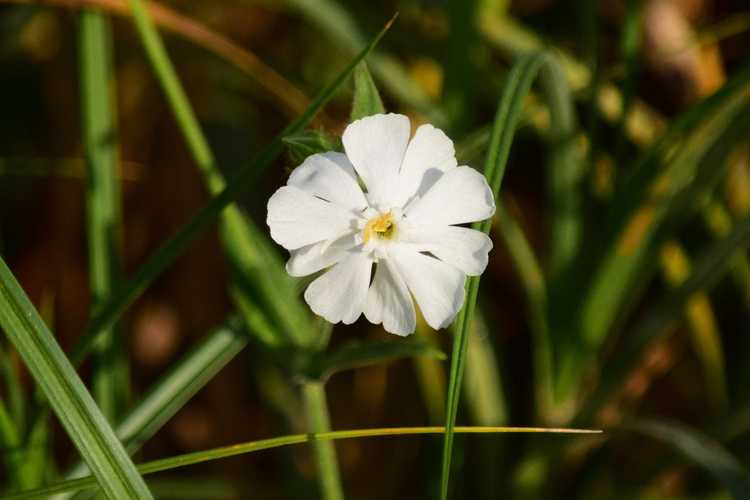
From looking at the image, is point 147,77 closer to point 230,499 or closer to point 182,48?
point 182,48

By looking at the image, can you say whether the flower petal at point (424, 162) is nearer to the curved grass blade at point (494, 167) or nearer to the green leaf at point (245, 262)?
the curved grass blade at point (494, 167)

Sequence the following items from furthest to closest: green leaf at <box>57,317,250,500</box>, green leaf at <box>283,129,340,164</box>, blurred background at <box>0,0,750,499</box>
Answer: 1. blurred background at <box>0,0,750,499</box>
2. green leaf at <box>57,317,250,500</box>
3. green leaf at <box>283,129,340,164</box>

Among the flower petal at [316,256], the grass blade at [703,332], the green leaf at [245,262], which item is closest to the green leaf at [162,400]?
the green leaf at [245,262]

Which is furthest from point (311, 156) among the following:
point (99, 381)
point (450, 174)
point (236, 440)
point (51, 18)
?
point (51, 18)

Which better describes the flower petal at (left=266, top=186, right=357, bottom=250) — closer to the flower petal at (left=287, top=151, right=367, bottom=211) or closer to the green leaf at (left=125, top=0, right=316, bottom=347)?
the flower petal at (left=287, top=151, right=367, bottom=211)

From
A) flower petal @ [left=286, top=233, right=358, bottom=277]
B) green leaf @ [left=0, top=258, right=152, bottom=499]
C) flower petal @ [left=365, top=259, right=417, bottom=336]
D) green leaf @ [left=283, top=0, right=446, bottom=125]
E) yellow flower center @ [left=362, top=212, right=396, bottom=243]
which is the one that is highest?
green leaf @ [left=283, top=0, right=446, bottom=125]

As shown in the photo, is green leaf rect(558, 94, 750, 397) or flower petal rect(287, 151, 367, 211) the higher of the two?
green leaf rect(558, 94, 750, 397)

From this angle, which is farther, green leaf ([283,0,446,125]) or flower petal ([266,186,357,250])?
green leaf ([283,0,446,125])

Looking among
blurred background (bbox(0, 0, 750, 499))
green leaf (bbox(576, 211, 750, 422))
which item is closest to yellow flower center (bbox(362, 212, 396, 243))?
blurred background (bbox(0, 0, 750, 499))
